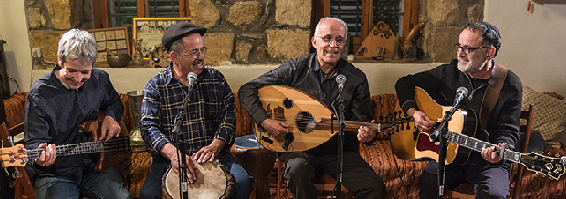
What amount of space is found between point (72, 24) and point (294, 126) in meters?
2.43

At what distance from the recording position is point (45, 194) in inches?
89.9

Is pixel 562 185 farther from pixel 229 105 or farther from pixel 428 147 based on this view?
pixel 229 105

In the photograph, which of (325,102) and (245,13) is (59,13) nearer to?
(245,13)

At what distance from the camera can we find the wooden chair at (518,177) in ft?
8.61

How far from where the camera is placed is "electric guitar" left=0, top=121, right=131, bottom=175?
216 centimetres

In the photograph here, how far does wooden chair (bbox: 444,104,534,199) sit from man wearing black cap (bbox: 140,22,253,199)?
4.32 ft

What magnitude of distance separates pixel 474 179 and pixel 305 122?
3.67ft

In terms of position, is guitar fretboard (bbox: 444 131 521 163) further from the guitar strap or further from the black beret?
the black beret

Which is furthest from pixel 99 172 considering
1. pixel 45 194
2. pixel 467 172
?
pixel 467 172

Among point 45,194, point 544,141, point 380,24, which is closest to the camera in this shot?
point 45,194

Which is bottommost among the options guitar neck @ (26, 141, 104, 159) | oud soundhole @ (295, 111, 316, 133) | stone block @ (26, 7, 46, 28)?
guitar neck @ (26, 141, 104, 159)

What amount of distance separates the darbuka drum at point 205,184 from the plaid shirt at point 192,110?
0.24 metres

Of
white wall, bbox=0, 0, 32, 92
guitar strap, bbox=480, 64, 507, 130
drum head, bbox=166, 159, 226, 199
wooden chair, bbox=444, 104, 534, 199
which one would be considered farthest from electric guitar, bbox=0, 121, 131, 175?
guitar strap, bbox=480, 64, 507, 130

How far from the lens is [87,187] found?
2.43 meters
